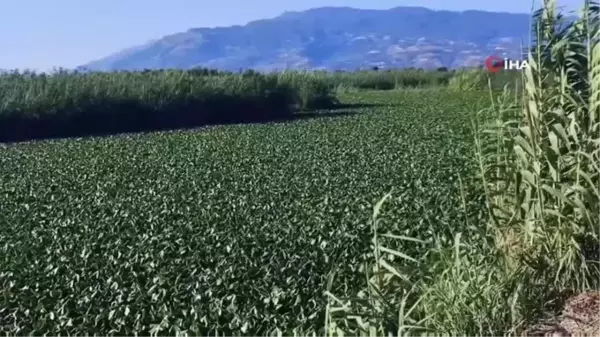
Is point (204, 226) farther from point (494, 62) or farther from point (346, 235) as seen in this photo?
point (494, 62)

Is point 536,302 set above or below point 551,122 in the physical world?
below

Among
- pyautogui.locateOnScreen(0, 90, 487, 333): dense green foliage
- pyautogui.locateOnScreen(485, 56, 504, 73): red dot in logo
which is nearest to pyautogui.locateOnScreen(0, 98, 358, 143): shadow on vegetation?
pyautogui.locateOnScreen(0, 90, 487, 333): dense green foliage

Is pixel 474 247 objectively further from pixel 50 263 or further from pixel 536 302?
pixel 50 263

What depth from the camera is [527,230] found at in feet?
→ 20.7

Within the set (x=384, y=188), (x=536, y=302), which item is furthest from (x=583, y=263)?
(x=384, y=188)

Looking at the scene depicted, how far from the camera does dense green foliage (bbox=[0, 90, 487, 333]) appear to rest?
23.4 feet

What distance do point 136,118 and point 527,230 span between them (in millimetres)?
31035

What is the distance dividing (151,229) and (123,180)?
609cm

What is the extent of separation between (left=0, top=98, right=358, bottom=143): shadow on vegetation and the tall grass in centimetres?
2644

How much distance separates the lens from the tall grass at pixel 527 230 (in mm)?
5355

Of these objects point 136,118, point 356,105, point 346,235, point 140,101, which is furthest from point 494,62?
point 356,105

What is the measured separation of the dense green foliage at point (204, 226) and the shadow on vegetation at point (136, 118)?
1045 centimetres

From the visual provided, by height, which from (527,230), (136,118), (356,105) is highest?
(527,230)

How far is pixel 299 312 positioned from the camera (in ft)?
22.4
